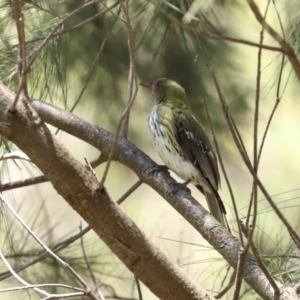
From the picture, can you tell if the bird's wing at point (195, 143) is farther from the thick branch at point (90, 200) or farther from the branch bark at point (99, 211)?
the thick branch at point (90, 200)

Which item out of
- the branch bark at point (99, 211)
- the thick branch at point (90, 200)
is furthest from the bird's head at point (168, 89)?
the thick branch at point (90, 200)

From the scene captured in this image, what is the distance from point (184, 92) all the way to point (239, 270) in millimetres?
1132

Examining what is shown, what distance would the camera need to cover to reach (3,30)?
1.57 m

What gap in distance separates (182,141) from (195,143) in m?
0.04

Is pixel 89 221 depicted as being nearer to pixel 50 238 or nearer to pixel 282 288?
pixel 282 288

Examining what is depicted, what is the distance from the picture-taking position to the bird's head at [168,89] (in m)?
1.90

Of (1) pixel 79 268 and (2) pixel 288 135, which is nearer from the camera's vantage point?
(1) pixel 79 268

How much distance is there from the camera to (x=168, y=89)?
191cm

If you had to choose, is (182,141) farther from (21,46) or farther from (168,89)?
(21,46)

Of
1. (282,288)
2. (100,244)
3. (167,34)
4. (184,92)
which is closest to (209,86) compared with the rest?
(184,92)

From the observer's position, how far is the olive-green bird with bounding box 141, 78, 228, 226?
1.90 metres

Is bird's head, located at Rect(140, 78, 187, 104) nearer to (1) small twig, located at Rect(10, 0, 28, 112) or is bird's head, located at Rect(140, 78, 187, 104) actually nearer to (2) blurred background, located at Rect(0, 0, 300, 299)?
(2) blurred background, located at Rect(0, 0, 300, 299)

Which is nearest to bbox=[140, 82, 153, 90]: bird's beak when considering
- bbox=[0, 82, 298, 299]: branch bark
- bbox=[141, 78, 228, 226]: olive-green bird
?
bbox=[141, 78, 228, 226]: olive-green bird

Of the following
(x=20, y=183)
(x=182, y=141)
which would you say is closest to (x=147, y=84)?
(x=182, y=141)
